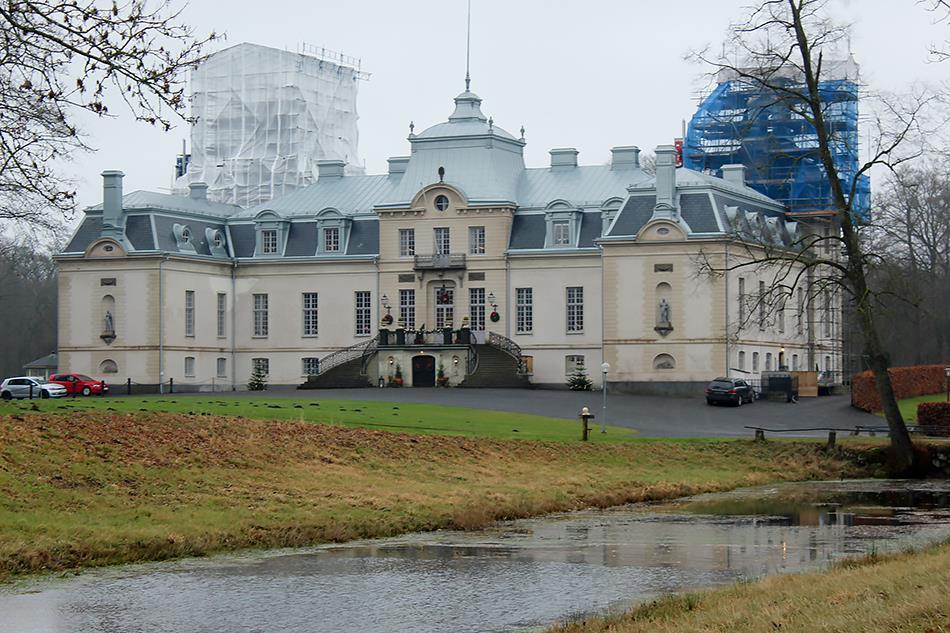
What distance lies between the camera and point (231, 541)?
82.5ft

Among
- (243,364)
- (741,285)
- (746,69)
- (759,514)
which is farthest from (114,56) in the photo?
(243,364)

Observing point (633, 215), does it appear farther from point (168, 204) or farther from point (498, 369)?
point (168, 204)

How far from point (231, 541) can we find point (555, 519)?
8.03 metres

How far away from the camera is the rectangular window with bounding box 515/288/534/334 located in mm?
78375

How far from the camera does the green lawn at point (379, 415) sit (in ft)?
140

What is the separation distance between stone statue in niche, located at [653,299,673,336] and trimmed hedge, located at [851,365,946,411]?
10032 millimetres

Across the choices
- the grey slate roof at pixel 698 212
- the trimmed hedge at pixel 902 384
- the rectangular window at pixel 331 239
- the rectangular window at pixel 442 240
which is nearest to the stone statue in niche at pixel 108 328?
the rectangular window at pixel 331 239

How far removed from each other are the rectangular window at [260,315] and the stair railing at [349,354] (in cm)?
422

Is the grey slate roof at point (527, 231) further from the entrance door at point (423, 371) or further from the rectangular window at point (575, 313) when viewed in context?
the entrance door at point (423, 371)

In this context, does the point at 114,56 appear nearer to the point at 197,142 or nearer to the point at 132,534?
the point at 132,534

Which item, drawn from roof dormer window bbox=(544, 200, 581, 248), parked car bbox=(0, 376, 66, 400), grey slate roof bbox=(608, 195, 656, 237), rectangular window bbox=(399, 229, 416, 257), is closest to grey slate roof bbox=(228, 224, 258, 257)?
rectangular window bbox=(399, 229, 416, 257)

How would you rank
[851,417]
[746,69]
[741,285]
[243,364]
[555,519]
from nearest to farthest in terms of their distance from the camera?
[555,519]
[746,69]
[851,417]
[741,285]
[243,364]

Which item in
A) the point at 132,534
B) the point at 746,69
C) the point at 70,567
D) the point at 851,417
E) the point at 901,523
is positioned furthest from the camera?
the point at 851,417

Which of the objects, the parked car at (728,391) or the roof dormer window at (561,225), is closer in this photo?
the parked car at (728,391)
